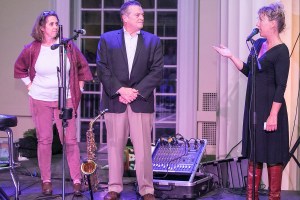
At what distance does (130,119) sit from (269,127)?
1.06 metres

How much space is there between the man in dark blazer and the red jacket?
38cm

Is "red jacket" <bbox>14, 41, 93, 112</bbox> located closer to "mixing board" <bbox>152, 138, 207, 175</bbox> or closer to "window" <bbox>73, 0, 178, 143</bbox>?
"mixing board" <bbox>152, 138, 207, 175</bbox>

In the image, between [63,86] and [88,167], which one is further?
[88,167]

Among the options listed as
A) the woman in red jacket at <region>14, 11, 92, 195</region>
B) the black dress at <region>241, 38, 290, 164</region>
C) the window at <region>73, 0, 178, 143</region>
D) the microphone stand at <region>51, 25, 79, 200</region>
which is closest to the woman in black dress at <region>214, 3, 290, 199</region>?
the black dress at <region>241, 38, 290, 164</region>

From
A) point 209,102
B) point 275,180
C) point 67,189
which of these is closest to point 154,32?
point 209,102

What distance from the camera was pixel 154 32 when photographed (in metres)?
7.46

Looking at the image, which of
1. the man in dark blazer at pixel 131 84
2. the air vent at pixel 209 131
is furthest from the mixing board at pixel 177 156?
the air vent at pixel 209 131

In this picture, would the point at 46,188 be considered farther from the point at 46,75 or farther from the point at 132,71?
the point at 132,71

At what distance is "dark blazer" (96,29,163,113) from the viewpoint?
3988 mm

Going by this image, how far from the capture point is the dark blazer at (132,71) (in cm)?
399

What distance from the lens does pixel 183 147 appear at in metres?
4.78

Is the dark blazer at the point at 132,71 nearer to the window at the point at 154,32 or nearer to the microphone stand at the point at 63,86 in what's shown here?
the microphone stand at the point at 63,86

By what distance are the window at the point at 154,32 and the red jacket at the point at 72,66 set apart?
301 centimetres

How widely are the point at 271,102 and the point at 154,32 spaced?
3863 mm
